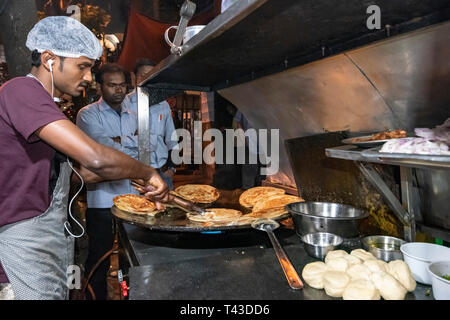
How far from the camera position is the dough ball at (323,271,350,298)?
4.34 ft

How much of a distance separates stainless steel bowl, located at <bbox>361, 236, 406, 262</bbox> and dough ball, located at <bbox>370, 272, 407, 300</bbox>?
1.00 feet

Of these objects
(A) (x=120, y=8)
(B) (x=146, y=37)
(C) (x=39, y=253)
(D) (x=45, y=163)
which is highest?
(A) (x=120, y=8)

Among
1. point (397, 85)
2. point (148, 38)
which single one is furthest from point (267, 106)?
point (148, 38)

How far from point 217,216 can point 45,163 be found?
133 centimetres

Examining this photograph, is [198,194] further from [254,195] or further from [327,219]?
[327,219]

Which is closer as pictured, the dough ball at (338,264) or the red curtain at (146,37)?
the dough ball at (338,264)

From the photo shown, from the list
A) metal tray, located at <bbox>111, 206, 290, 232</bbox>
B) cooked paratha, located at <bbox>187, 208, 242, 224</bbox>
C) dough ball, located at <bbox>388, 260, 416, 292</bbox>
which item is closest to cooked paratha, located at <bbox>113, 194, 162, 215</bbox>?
metal tray, located at <bbox>111, 206, 290, 232</bbox>

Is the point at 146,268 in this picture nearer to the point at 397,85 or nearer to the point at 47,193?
the point at 47,193

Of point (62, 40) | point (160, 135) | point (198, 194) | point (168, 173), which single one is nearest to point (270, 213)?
point (198, 194)

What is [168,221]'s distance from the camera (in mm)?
2244

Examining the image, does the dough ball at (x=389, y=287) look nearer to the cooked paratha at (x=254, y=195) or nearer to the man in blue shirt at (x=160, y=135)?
the cooked paratha at (x=254, y=195)

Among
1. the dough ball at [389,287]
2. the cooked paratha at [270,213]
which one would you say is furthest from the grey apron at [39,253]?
the dough ball at [389,287]

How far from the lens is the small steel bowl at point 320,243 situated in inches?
66.7

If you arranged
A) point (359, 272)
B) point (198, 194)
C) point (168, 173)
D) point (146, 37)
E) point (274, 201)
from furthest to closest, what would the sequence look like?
point (146, 37) → point (168, 173) → point (198, 194) → point (274, 201) → point (359, 272)
